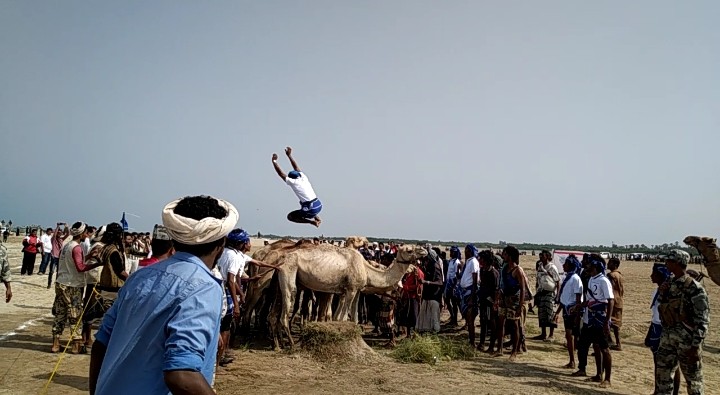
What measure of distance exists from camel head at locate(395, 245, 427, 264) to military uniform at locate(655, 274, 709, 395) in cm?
580

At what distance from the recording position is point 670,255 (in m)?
7.05

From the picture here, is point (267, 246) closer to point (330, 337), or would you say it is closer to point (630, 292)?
point (330, 337)

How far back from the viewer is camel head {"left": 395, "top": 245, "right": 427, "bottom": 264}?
40.0 feet

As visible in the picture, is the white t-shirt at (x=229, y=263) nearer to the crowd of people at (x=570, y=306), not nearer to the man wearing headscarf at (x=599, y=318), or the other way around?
the crowd of people at (x=570, y=306)

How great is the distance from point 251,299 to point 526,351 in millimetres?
6800

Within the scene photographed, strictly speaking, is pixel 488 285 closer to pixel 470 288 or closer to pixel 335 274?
pixel 470 288

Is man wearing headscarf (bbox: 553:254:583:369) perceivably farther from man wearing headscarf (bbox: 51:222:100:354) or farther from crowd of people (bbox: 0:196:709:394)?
man wearing headscarf (bbox: 51:222:100:354)

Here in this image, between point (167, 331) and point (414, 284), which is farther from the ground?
point (167, 331)

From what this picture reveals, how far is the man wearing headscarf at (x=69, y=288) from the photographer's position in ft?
30.6

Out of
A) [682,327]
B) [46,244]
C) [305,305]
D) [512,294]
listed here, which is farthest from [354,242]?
[46,244]

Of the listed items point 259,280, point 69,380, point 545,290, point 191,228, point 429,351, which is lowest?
point 69,380

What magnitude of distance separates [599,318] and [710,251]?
8.09 ft

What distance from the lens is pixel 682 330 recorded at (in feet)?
22.4

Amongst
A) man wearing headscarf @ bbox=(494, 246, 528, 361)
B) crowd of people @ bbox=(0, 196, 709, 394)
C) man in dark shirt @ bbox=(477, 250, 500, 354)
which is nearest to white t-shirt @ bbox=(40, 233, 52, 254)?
crowd of people @ bbox=(0, 196, 709, 394)
